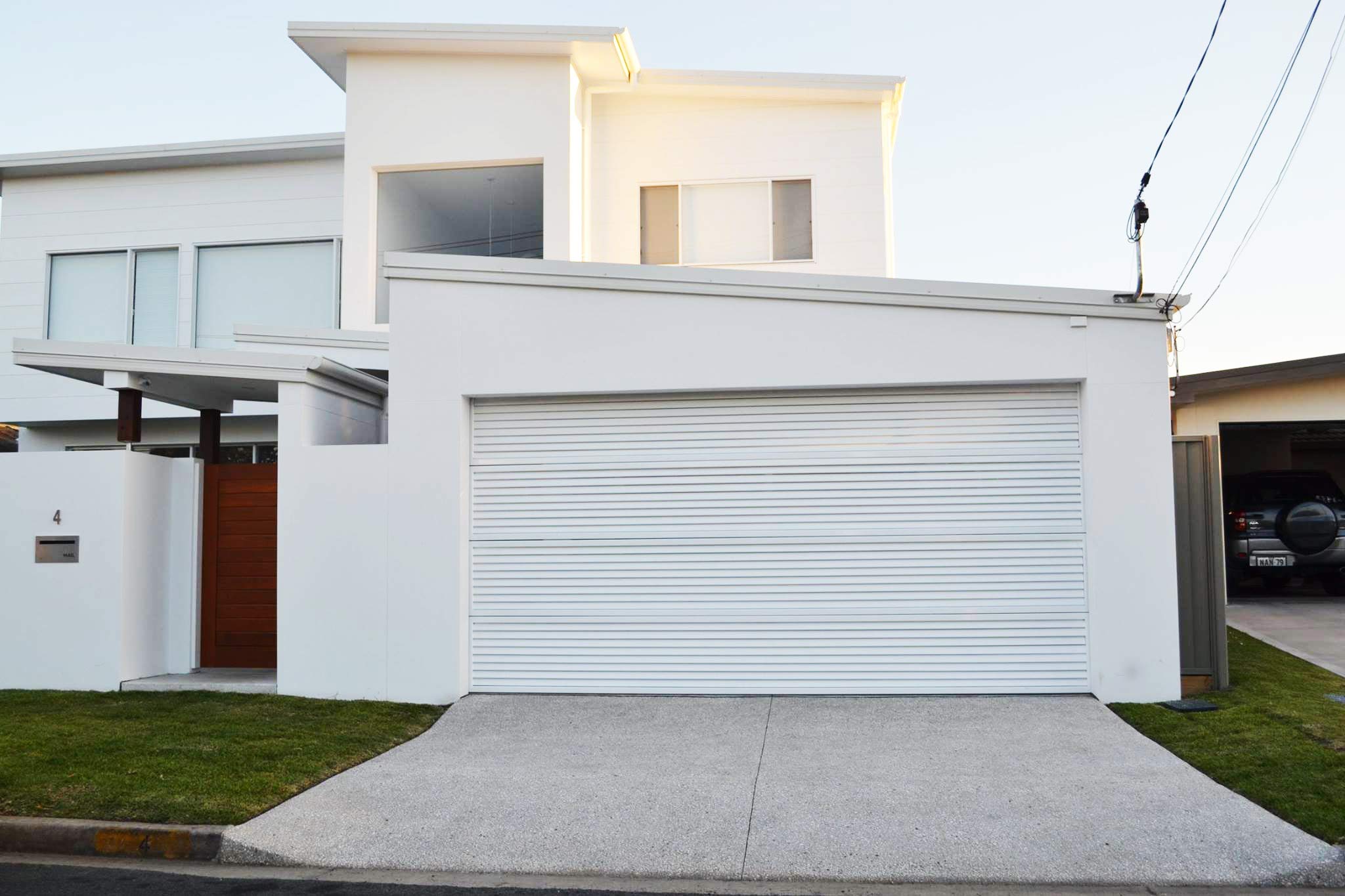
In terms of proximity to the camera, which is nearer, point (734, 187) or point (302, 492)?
point (302, 492)

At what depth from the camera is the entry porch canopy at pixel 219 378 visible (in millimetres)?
9633

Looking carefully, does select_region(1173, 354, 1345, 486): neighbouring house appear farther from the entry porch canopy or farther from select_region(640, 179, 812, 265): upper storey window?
the entry porch canopy

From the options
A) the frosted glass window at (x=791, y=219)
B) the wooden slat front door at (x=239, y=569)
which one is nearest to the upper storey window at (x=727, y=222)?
the frosted glass window at (x=791, y=219)

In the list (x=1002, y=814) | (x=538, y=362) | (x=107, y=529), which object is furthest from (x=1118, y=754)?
(x=107, y=529)

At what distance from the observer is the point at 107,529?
974 centimetres

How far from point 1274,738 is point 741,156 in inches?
421

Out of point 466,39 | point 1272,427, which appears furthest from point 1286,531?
point 466,39

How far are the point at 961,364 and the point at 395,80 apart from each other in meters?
9.36

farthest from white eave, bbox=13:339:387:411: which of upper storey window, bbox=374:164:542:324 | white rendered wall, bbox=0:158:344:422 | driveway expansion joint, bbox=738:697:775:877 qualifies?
white rendered wall, bbox=0:158:344:422

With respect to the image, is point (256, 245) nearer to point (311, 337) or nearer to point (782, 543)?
point (311, 337)

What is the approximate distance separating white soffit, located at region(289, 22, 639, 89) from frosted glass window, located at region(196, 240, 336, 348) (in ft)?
10.7

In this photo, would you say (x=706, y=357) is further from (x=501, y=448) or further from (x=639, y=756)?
(x=639, y=756)

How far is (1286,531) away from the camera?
1478cm

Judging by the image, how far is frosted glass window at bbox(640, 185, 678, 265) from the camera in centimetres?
1550
